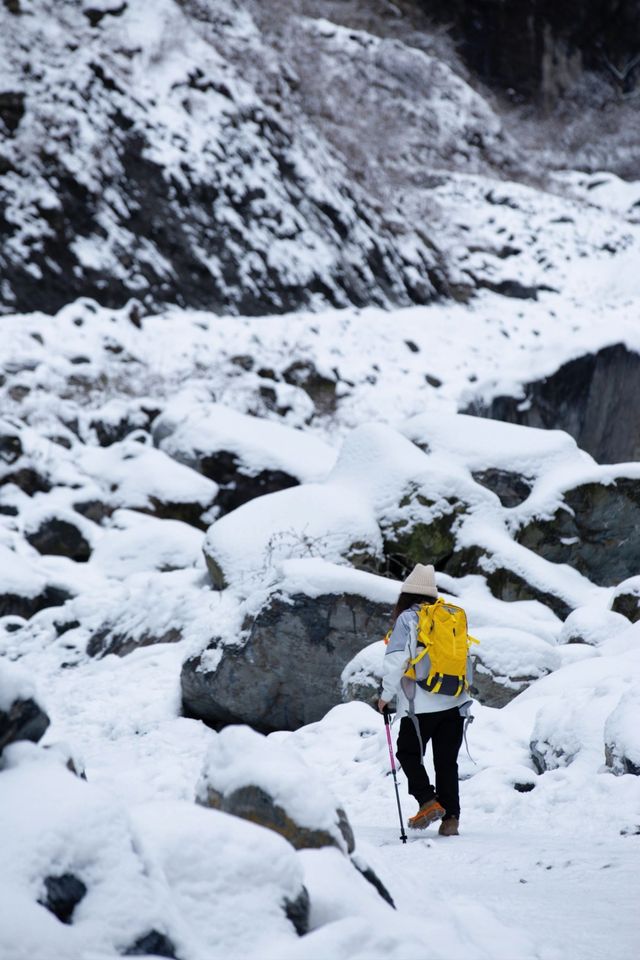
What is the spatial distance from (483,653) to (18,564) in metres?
5.70

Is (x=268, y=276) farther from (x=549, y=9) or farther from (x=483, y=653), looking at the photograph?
(x=549, y=9)

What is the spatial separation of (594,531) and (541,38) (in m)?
37.4

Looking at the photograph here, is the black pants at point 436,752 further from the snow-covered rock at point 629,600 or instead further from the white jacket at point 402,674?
the snow-covered rock at point 629,600

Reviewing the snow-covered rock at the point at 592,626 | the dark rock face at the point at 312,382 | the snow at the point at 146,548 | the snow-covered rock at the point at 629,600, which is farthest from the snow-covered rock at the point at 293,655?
the dark rock face at the point at 312,382

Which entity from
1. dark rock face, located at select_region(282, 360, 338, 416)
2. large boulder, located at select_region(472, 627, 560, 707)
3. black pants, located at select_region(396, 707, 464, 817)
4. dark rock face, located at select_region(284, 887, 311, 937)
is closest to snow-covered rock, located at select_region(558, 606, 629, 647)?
large boulder, located at select_region(472, 627, 560, 707)

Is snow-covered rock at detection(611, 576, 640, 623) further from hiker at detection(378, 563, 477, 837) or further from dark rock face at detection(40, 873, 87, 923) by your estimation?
dark rock face at detection(40, 873, 87, 923)

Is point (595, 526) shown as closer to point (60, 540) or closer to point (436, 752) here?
point (436, 752)

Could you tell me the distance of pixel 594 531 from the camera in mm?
9852

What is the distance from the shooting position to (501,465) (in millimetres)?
10266

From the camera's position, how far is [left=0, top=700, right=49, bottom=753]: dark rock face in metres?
2.59

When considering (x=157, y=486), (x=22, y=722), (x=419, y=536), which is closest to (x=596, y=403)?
(x=419, y=536)

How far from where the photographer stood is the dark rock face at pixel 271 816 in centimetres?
274

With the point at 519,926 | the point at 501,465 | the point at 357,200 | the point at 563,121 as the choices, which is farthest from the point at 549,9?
the point at 519,926

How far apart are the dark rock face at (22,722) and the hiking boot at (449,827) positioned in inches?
97.0
